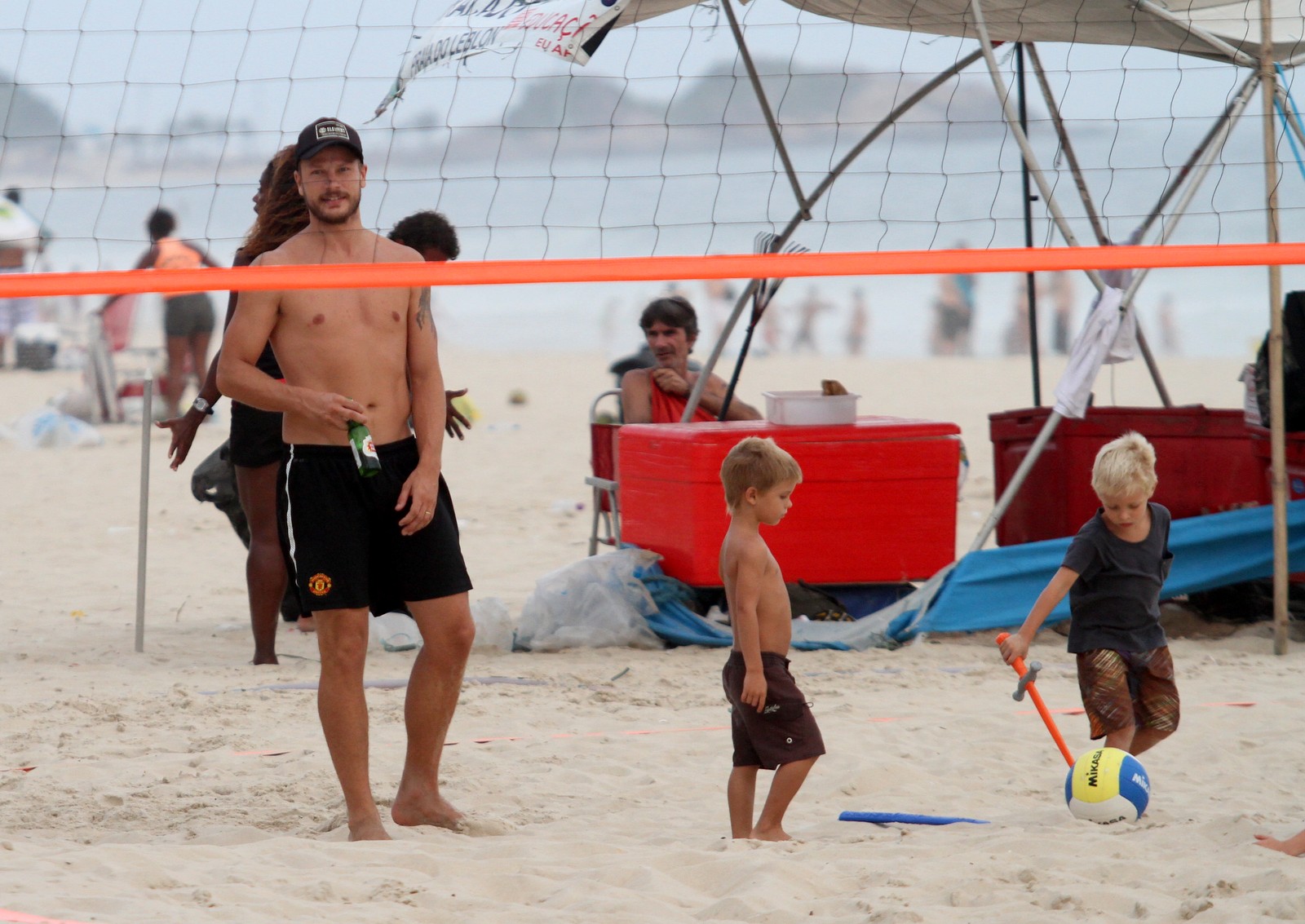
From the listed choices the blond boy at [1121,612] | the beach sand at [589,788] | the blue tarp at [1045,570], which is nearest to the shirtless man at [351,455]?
the beach sand at [589,788]

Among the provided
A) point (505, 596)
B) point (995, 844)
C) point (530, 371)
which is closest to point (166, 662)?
point (505, 596)

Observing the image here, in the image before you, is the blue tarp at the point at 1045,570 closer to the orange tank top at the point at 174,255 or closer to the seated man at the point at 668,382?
the seated man at the point at 668,382

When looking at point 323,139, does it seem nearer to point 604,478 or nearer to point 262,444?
point 262,444

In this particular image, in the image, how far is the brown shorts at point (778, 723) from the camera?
333 cm

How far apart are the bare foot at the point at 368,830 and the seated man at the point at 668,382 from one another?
11.4 feet

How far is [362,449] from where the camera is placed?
10.5 feet

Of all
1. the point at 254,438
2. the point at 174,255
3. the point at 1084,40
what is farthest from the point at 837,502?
the point at 174,255

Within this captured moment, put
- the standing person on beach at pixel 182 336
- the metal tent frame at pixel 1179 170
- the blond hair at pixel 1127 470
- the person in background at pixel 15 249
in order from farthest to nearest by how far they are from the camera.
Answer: the standing person on beach at pixel 182 336 < the metal tent frame at pixel 1179 170 < the person in background at pixel 15 249 < the blond hair at pixel 1127 470

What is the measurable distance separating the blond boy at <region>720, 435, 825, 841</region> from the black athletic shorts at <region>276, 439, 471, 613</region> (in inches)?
26.4

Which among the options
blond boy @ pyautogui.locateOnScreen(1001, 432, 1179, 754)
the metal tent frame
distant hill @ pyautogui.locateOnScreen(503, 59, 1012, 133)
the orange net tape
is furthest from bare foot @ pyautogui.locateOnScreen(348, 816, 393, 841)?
the metal tent frame

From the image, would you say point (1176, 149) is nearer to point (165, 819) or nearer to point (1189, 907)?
point (1189, 907)

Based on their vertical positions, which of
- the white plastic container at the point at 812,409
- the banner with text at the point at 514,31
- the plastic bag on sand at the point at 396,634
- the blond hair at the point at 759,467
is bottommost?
the plastic bag on sand at the point at 396,634

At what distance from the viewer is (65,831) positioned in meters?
3.43

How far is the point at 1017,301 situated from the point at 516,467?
16.7m
